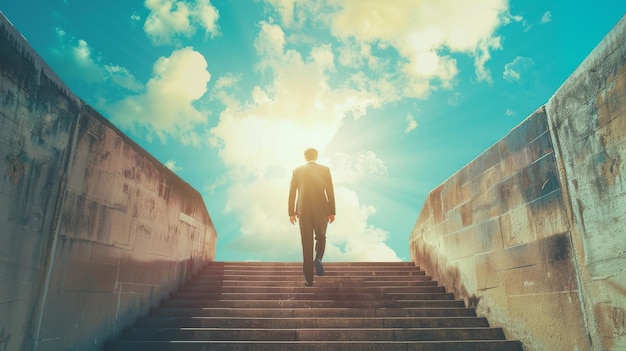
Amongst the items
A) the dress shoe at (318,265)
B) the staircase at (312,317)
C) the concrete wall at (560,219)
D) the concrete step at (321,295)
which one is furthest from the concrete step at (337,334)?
the dress shoe at (318,265)

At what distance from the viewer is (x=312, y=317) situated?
444 centimetres

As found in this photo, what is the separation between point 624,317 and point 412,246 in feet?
15.6

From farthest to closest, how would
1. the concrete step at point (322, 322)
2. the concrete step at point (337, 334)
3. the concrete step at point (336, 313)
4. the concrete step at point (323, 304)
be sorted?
1. the concrete step at point (323, 304)
2. the concrete step at point (336, 313)
3. the concrete step at point (322, 322)
4. the concrete step at point (337, 334)

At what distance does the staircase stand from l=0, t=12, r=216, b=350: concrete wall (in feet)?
1.75

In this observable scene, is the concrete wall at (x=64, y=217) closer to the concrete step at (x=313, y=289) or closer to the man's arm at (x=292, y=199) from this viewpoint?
the concrete step at (x=313, y=289)

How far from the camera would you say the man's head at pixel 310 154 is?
5633 millimetres

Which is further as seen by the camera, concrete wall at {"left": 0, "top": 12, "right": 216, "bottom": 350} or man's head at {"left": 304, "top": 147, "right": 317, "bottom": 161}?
man's head at {"left": 304, "top": 147, "right": 317, "bottom": 161}

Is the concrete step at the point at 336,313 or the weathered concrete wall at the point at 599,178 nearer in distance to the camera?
the weathered concrete wall at the point at 599,178

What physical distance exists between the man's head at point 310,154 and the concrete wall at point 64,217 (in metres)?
2.10

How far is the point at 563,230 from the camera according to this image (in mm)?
3092

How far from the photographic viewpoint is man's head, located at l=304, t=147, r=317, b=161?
18.5ft

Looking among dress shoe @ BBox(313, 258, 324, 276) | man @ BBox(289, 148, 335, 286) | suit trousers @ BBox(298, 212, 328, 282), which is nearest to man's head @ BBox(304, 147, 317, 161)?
man @ BBox(289, 148, 335, 286)

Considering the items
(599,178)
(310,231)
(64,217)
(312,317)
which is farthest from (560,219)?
(64,217)

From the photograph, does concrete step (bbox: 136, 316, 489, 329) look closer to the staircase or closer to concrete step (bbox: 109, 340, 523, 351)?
the staircase
